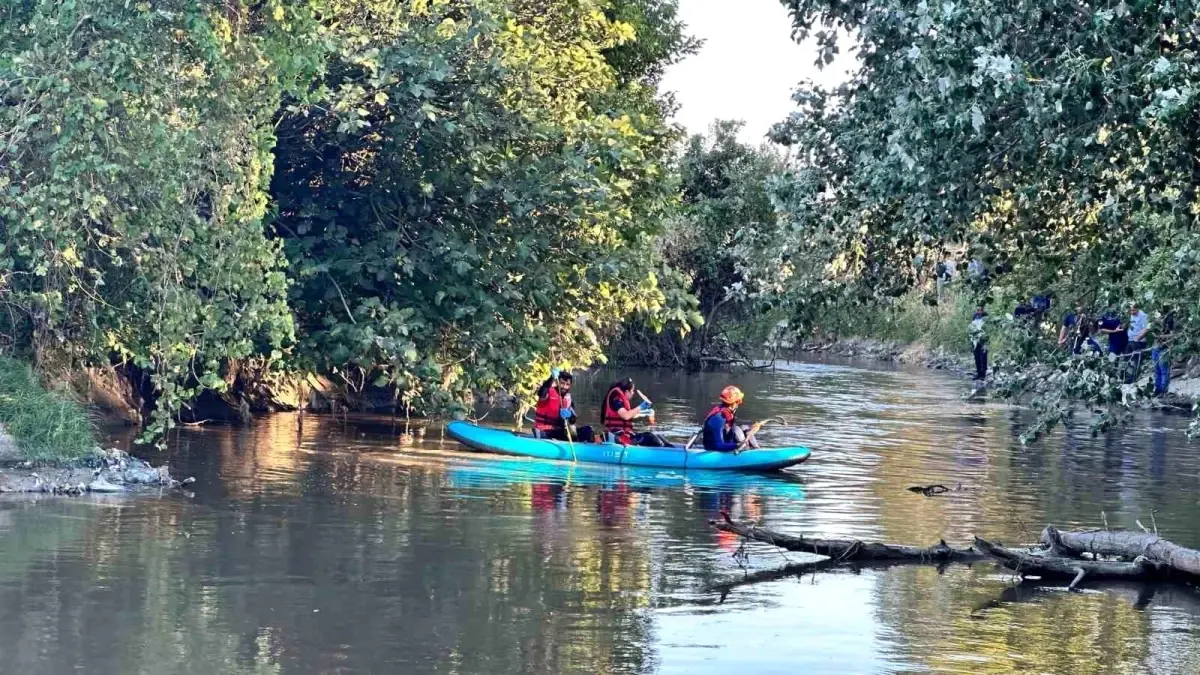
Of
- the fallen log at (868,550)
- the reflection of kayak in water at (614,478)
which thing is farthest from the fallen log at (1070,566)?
the reflection of kayak in water at (614,478)

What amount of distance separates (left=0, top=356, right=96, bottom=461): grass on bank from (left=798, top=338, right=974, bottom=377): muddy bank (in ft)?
109

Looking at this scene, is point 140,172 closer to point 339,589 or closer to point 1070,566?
point 339,589

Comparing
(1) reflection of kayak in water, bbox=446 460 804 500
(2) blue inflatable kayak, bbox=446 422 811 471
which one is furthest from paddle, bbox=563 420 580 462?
(1) reflection of kayak in water, bbox=446 460 804 500

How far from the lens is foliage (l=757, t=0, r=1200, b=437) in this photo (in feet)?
29.8

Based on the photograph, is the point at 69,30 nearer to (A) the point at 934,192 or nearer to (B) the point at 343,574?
(B) the point at 343,574

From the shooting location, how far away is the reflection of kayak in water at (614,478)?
1858 centimetres

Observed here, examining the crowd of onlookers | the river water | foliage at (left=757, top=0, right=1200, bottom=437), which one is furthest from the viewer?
the crowd of onlookers

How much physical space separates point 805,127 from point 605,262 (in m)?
10.6

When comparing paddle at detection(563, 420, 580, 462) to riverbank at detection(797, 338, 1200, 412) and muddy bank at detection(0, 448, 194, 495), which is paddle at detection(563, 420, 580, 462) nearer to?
muddy bank at detection(0, 448, 194, 495)

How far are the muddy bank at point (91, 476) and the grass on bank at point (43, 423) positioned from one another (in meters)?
0.13

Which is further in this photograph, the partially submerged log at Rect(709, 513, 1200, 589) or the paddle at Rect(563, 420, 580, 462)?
the paddle at Rect(563, 420, 580, 462)

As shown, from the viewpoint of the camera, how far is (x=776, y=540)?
12.7 metres

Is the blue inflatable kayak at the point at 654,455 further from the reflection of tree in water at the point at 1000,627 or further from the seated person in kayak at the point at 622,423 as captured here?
the reflection of tree in water at the point at 1000,627

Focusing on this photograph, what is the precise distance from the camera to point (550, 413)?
21.7m
